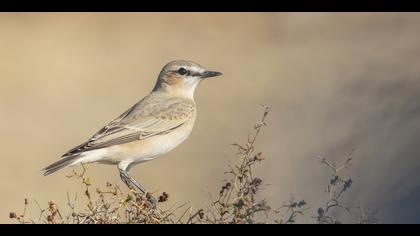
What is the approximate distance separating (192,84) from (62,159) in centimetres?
230

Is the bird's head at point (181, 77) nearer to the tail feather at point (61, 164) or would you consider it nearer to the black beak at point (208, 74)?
the black beak at point (208, 74)

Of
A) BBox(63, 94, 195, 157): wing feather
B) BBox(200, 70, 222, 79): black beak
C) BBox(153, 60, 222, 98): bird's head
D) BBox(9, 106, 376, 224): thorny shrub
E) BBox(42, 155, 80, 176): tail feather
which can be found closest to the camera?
BBox(9, 106, 376, 224): thorny shrub

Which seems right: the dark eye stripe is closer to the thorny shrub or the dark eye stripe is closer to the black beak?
the black beak

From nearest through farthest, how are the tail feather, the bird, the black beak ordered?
the tail feather
the bird
the black beak

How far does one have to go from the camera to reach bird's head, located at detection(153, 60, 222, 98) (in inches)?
342

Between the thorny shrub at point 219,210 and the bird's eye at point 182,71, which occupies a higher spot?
the bird's eye at point 182,71

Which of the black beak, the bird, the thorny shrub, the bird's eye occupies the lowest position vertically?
the thorny shrub

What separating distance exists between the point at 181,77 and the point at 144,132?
1192mm

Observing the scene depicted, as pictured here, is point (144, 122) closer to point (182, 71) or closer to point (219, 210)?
point (182, 71)

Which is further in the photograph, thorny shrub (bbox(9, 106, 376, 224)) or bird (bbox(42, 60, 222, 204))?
bird (bbox(42, 60, 222, 204))

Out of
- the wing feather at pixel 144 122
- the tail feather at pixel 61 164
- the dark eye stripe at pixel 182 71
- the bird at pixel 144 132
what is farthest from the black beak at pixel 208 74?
the tail feather at pixel 61 164

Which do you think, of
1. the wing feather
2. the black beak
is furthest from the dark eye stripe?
the wing feather

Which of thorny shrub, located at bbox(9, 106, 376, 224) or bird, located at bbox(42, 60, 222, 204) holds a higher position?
bird, located at bbox(42, 60, 222, 204)

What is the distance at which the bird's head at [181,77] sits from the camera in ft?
28.5
